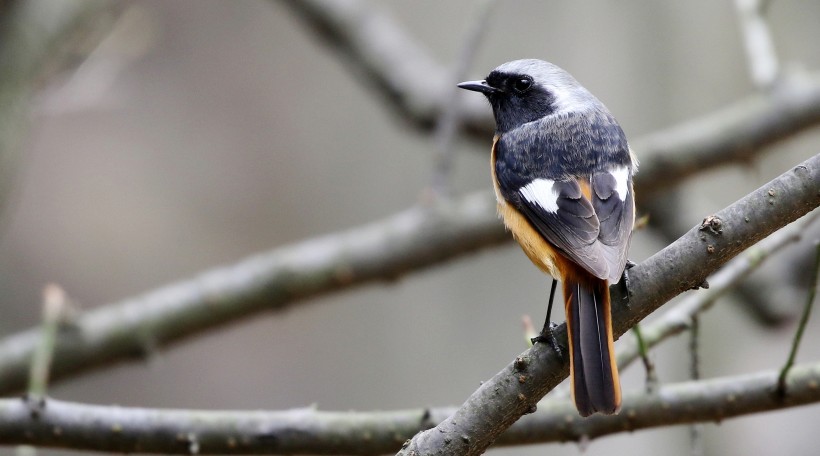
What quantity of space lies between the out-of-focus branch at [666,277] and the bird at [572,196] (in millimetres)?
117

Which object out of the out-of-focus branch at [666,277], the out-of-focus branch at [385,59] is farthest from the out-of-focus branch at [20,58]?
the out-of-focus branch at [666,277]

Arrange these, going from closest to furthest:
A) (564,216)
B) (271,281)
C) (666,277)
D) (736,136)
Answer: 1. (666,277)
2. (564,216)
3. (271,281)
4. (736,136)

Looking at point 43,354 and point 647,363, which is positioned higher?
point 43,354

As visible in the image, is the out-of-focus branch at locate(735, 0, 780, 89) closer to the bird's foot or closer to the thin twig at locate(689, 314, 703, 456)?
the thin twig at locate(689, 314, 703, 456)

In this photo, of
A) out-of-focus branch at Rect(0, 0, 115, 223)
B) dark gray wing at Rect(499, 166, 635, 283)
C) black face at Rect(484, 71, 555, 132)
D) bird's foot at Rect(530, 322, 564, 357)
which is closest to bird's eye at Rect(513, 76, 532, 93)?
black face at Rect(484, 71, 555, 132)

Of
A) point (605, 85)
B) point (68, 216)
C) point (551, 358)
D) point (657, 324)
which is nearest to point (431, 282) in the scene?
point (605, 85)

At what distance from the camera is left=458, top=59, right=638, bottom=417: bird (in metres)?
1.69

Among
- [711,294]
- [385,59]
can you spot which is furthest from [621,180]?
[385,59]

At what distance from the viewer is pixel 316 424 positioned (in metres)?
2.18

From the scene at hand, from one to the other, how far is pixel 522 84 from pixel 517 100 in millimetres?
49

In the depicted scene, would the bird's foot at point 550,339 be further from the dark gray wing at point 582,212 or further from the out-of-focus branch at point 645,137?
the out-of-focus branch at point 645,137

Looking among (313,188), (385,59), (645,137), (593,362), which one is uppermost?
(313,188)

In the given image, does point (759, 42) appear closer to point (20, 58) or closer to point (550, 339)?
point (550, 339)

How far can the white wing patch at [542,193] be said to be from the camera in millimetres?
2131
